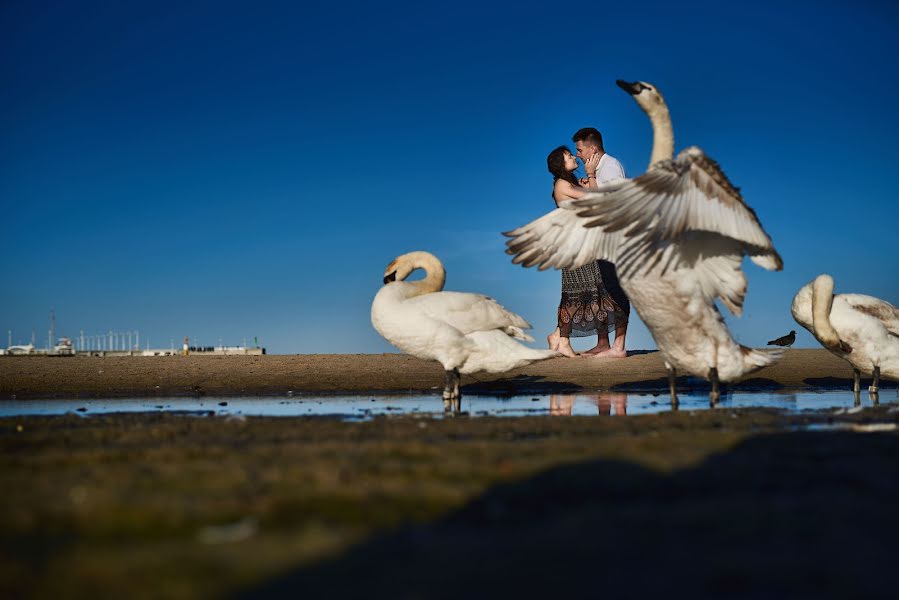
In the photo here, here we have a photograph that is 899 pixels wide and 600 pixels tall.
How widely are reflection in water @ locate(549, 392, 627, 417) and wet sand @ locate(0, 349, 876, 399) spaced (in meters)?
1.52

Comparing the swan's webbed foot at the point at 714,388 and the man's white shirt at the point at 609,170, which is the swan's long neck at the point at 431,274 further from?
the swan's webbed foot at the point at 714,388

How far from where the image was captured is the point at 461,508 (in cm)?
348

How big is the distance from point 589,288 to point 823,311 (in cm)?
435

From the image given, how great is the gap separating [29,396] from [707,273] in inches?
444

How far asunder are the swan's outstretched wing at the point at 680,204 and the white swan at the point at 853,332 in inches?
155

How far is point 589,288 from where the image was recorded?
15.5 m

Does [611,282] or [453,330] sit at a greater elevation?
[611,282]

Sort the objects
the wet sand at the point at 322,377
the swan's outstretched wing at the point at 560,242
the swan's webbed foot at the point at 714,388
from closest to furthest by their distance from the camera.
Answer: the swan's webbed foot at the point at 714,388 → the swan's outstretched wing at the point at 560,242 → the wet sand at the point at 322,377

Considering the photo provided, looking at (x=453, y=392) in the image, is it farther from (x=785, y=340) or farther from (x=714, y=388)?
(x=785, y=340)

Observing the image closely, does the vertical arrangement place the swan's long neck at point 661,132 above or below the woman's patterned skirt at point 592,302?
above

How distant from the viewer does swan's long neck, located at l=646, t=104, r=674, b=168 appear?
10.9m

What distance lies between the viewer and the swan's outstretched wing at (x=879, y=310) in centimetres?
1286

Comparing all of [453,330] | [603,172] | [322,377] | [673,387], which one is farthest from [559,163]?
[322,377]

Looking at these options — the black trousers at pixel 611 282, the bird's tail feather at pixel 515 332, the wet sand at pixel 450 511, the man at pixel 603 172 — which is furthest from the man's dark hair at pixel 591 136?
the wet sand at pixel 450 511
